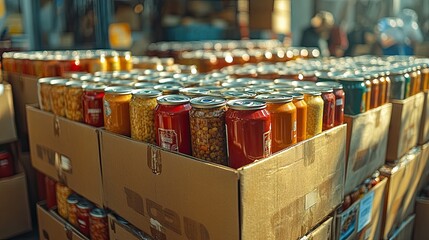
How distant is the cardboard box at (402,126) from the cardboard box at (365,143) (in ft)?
0.20

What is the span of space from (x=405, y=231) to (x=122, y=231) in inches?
54.9

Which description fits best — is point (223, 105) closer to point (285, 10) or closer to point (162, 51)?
point (162, 51)

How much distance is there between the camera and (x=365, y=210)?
5.19 ft

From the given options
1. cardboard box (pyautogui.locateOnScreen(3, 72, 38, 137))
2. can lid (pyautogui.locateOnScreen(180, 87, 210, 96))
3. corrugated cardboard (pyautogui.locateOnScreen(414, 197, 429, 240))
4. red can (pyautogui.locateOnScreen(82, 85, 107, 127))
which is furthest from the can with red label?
corrugated cardboard (pyautogui.locateOnScreen(414, 197, 429, 240))

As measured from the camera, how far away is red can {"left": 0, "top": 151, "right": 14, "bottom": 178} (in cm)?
231

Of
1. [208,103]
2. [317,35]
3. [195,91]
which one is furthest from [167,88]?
[317,35]

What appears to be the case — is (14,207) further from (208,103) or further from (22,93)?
(208,103)

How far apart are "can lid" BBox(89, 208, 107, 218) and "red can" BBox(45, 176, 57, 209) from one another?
40cm

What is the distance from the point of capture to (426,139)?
212 cm

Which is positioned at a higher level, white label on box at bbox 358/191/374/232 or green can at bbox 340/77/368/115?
green can at bbox 340/77/368/115

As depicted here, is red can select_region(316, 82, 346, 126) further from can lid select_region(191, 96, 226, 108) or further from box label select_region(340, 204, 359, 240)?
can lid select_region(191, 96, 226, 108)

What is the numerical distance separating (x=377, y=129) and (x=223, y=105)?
2.75 feet

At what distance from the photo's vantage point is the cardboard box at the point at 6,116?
2.26 m

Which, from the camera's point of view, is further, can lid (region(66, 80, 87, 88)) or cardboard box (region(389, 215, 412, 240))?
cardboard box (region(389, 215, 412, 240))
